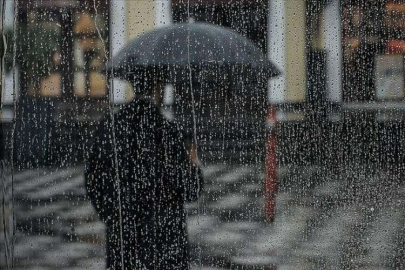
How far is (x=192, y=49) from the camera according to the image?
9.96ft

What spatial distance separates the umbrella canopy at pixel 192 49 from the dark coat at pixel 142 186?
6.9 inches

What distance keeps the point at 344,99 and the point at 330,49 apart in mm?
189

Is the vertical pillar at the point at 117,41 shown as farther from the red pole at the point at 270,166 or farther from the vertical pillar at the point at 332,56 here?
the vertical pillar at the point at 332,56

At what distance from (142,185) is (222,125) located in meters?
0.37

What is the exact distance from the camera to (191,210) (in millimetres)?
3094

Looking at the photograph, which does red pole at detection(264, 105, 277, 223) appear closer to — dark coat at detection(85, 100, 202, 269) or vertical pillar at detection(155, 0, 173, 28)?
dark coat at detection(85, 100, 202, 269)

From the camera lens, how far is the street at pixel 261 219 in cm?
307

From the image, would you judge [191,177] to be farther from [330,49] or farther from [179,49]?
[330,49]

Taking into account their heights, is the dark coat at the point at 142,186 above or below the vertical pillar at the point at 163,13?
below

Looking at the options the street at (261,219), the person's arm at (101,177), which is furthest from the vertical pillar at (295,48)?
the person's arm at (101,177)

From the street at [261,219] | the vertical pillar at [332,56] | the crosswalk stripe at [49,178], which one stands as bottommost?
the street at [261,219]

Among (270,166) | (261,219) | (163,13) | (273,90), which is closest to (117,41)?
(163,13)

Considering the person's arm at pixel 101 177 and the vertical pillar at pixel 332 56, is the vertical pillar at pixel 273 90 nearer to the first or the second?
the vertical pillar at pixel 332 56

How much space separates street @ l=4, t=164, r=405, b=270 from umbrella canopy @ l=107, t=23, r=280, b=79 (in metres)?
0.39
